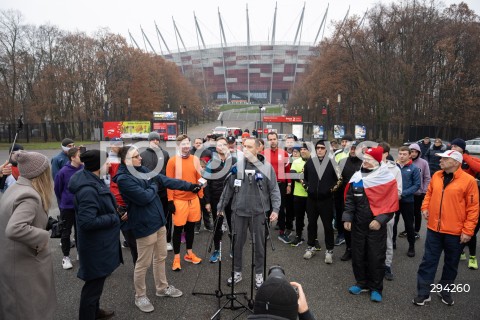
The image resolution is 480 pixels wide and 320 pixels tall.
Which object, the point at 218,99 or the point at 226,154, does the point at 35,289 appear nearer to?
the point at 226,154

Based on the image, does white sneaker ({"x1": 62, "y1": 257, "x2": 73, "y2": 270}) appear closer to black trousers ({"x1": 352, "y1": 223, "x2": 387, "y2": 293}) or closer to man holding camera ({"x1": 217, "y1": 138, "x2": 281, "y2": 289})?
man holding camera ({"x1": 217, "y1": 138, "x2": 281, "y2": 289})

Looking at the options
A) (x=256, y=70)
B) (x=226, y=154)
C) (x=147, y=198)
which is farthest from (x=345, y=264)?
(x=256, y=70)

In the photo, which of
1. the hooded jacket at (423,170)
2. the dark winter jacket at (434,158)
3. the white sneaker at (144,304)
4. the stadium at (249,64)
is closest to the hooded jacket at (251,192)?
the white sneaker at (144,304)

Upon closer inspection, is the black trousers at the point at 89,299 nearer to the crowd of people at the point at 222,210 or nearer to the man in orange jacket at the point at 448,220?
the crowd of people at the point at 222,210

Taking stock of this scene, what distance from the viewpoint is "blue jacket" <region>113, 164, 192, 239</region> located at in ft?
12.0

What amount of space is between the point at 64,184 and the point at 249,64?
12143cm

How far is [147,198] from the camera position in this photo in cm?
374

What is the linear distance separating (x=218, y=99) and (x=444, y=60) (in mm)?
105127

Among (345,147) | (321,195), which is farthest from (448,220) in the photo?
(345,147)

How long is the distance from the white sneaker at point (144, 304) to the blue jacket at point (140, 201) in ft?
2.60

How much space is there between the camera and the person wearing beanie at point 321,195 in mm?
5332

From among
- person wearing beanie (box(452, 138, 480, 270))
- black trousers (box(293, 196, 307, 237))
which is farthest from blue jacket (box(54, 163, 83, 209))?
person wearing beanie (box(452, 138, 480, 270))

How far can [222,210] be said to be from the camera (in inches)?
174

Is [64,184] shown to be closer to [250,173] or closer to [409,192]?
[250,173]
